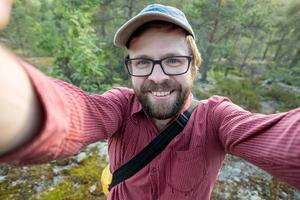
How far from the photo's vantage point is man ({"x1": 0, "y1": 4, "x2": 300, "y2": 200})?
2.85ft

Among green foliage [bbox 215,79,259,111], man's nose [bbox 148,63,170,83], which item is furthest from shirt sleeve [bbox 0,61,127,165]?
green foliage [bbox 215,79,259,111]

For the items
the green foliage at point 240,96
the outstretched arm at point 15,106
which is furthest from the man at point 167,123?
the green foliage at point 240,96

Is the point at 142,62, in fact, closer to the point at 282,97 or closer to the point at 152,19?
the point at 152,19

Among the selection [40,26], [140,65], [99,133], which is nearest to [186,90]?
[140,65]

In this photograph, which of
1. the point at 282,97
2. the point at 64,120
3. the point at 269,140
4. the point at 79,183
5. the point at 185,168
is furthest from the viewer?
the point at 282,97

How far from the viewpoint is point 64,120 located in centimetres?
75

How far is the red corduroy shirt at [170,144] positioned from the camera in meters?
0.72

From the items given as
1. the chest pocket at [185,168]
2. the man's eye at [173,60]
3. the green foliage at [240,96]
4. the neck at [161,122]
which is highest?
the man's eye at [173,60]

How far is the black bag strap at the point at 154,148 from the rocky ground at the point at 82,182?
1479 mm

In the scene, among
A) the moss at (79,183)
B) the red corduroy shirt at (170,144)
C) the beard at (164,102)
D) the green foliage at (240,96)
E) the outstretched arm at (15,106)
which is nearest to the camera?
the outstretched arm at (15,106)

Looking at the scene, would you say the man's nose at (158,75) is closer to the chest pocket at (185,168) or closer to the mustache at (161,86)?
the mustache at (161,86)

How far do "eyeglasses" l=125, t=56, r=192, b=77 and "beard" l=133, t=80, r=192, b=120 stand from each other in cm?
6

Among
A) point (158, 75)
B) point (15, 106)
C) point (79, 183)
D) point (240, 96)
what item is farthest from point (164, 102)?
point (240, 96)

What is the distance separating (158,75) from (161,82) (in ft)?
0.15
